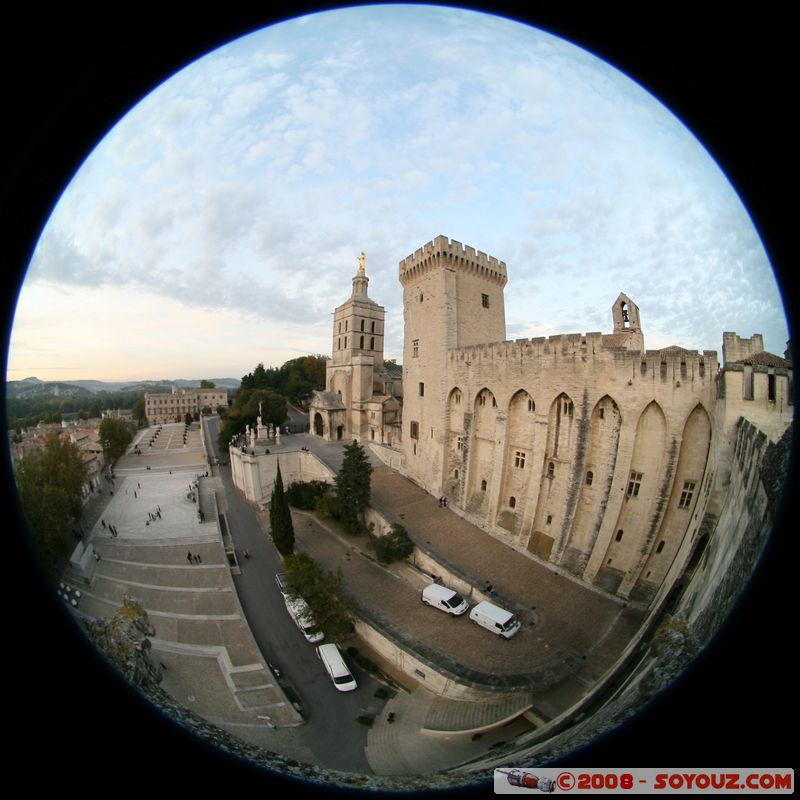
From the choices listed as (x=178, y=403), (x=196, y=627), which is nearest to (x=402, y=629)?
(x=196, y=627)

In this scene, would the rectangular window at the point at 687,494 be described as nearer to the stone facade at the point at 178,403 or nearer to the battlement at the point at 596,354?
the battlement at the point at 596,354

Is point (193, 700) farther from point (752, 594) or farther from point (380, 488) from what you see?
point (380, 488)

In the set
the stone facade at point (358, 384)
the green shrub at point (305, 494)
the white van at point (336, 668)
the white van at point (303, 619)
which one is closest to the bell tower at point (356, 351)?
the stone facade at point (358, 384)

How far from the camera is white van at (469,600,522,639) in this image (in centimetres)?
1068

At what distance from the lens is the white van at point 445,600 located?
11.9 metres

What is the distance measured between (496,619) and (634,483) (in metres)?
6.83

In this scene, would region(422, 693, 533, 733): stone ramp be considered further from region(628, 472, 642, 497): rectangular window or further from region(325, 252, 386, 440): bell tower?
region(325, 252, 386, 440): bell tower

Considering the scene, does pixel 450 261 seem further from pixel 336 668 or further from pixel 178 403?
pixel 178 403

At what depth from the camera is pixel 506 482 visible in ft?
54.6

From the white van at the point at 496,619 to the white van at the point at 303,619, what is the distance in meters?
5.06

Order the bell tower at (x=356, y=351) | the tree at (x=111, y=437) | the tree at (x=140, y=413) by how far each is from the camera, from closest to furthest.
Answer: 1. the tree at (x=111, y=437)
2. the bell tower at (x=356, y=351)
3. the tree at (x=140, y=413)

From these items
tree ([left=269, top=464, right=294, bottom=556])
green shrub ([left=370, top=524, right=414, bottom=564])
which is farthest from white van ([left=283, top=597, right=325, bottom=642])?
green shrub ([left=370, top=524, right=414, bottom=564])

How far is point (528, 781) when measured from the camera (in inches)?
109

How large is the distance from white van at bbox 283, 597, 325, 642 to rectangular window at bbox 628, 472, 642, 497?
462 inches
